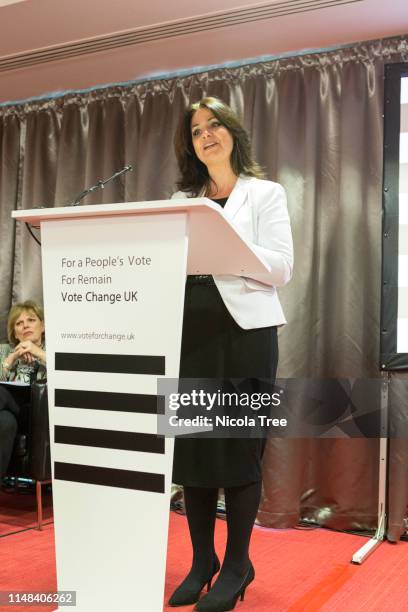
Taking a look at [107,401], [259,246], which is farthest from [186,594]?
A: [259,246]

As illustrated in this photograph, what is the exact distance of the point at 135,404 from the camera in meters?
1.36

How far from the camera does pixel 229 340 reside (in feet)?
6.02

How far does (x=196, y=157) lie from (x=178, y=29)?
1558mm

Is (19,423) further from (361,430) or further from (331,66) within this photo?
(331,66)

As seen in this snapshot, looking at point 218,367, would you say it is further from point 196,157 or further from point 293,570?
point 293,570

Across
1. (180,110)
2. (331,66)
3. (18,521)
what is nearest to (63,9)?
(180,110)

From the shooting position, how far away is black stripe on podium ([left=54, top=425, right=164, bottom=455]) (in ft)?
4.39

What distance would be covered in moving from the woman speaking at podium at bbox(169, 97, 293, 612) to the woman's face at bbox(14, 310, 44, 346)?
1923 millimetres

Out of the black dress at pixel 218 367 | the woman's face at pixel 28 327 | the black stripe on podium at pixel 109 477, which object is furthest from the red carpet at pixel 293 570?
the woman's face at pixel 28 327

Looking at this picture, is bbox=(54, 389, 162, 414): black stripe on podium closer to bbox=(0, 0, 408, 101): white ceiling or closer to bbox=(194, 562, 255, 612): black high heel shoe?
bbox=(194, 562, 255, 612): black high heel shoe

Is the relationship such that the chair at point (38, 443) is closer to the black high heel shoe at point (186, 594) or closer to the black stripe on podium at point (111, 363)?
the black high heel shoe at point (186, 594)

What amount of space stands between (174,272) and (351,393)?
2160 millimetres

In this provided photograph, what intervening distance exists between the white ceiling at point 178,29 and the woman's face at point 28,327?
1.46 m

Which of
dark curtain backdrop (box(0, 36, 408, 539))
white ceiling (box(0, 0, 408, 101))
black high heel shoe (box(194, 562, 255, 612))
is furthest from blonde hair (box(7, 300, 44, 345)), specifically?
black high heel shoe (box(194, 562, 255, 612))
